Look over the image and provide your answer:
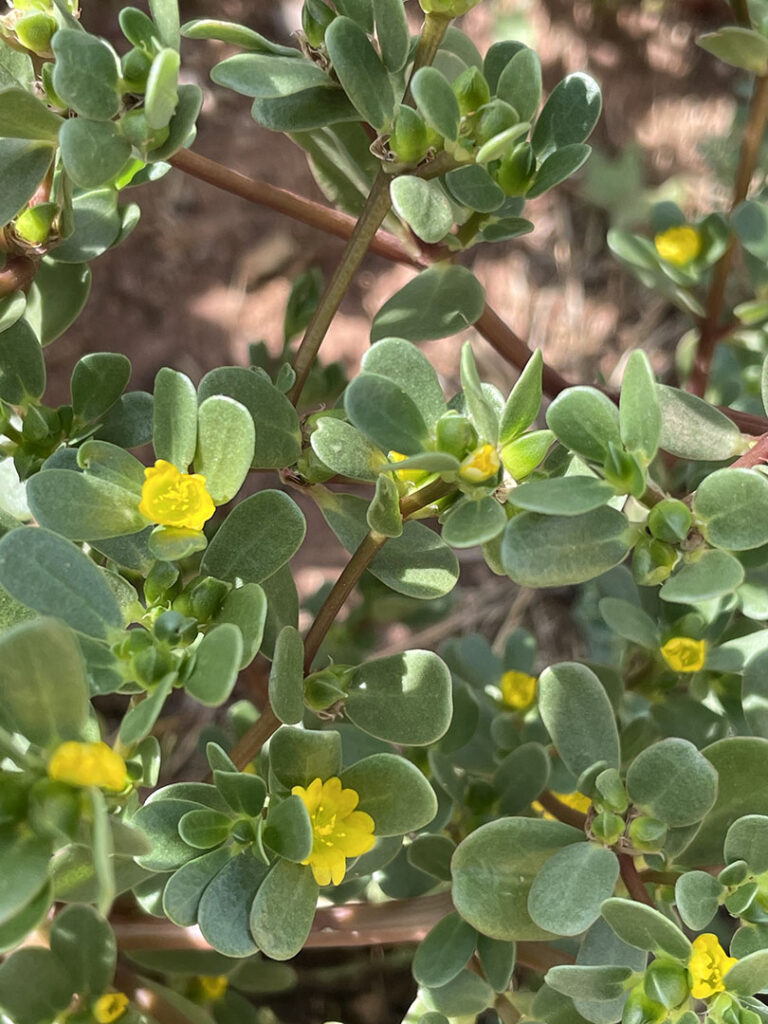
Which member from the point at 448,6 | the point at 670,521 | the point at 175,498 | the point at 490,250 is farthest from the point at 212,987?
the point at 490,250

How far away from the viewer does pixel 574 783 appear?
127 centimetres

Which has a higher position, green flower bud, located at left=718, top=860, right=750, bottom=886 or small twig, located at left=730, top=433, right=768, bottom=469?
small twig, located at left=730, top=433, right=768, bottom=469

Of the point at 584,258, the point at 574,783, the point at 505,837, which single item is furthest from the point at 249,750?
the point at 584,258

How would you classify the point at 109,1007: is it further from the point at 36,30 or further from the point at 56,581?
the point at 36,30

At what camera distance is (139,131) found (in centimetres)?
79

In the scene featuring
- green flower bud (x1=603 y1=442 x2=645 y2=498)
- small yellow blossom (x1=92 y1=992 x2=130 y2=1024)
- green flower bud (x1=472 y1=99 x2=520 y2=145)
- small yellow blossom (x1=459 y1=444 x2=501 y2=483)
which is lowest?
small yellow blossom (x1=92 y1=992 x2=130 y2=1024)

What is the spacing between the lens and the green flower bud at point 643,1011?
81 centimetres

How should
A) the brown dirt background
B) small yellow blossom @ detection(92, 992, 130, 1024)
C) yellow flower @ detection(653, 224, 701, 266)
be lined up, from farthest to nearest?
the brown dirt background
yellow flower @ detection(653, 224, 701, 266)
small yellow blossom @ detection(92, 992, 130, 1024)

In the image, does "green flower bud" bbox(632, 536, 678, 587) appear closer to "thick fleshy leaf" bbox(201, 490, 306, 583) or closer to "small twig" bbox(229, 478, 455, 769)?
"small twig" bbox(229, 478, 455, 769)

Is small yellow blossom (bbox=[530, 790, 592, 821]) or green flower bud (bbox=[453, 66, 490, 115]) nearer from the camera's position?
green flower bud (bbox=[453, 66, 490, 115])

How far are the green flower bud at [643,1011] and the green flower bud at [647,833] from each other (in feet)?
0.39

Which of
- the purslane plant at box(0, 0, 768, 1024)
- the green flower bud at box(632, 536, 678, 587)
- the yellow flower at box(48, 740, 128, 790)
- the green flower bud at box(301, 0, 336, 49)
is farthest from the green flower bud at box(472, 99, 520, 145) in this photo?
the yellow flower at box(48, 740, 128, 790)

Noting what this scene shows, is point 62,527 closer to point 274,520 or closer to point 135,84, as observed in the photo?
point 274,520

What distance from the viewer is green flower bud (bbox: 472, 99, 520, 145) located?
86 cm
